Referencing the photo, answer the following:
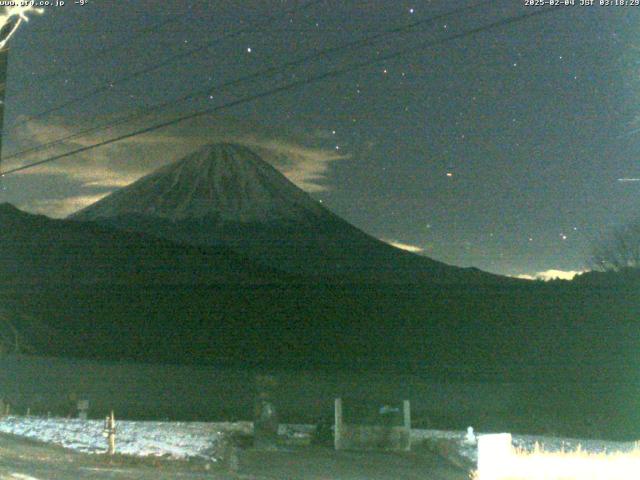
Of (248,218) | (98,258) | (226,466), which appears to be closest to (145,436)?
(226,466)

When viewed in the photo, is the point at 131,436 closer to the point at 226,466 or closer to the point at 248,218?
the point at 226,466

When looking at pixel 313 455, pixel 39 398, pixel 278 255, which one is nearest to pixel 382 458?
pixel 313 455

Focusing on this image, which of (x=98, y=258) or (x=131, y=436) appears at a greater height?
(x=98, y=258)

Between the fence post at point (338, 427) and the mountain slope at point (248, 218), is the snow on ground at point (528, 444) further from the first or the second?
the mountain slope at point (248, 218)

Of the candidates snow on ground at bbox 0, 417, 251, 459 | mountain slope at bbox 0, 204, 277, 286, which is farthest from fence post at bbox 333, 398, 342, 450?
mountain slope at bbox 0, 204, 277, 286

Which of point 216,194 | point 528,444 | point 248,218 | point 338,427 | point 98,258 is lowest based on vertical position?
point 528,444

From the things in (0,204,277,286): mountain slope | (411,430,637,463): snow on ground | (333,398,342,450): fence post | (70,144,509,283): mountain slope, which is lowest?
(411,430,637,463): snow on ground

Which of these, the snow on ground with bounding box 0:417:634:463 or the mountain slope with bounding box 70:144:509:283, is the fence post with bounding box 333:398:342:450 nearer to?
the snow on ground with bounding box 0:417:634:463
